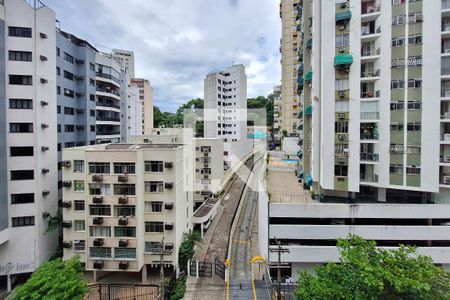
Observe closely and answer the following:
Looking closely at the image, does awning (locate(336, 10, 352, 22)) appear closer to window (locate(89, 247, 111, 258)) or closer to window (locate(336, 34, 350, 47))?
window (locate(336, 34, 350, 47))

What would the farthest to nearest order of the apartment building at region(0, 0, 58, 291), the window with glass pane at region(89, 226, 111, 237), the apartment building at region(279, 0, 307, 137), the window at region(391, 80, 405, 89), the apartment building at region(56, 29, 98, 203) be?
the apartment building at region(279, 0, 307, 137), the apartment building at region(56, 29, 98, 203), the apartment building at region(0, 0, 58, 291), the window with glass pane at region(89, 226, 111, 237), the window at region(391, 80, 405, 89)

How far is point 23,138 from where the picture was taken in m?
22.2

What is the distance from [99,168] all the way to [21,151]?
821cm

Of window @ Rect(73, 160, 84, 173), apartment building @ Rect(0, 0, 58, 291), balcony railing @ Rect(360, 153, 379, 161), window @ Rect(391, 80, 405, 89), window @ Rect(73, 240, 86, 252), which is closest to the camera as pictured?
window @ Rect(391, 80, 405, 89)

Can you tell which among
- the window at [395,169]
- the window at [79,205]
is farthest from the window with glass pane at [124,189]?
the window at [395,169]

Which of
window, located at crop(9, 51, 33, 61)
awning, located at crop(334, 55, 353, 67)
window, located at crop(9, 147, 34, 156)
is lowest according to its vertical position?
window, located at crop(9, 147, 34, 156)

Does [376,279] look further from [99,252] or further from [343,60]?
[99,252]

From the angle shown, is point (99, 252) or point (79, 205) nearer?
point (99, 252)

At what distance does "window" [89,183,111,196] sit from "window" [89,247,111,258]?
15.0 feet

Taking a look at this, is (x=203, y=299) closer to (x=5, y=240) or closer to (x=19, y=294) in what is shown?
(x=19, y=294)

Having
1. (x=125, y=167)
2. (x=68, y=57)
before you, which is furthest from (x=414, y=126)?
(x=68, y=57)

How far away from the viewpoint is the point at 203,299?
18.1 meters

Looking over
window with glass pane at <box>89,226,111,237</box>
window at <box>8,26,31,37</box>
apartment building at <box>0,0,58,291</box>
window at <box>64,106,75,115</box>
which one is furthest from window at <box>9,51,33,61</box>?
window with glass pane at <box>89,226,111,237</box>

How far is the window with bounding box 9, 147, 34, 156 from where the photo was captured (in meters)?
21.8
